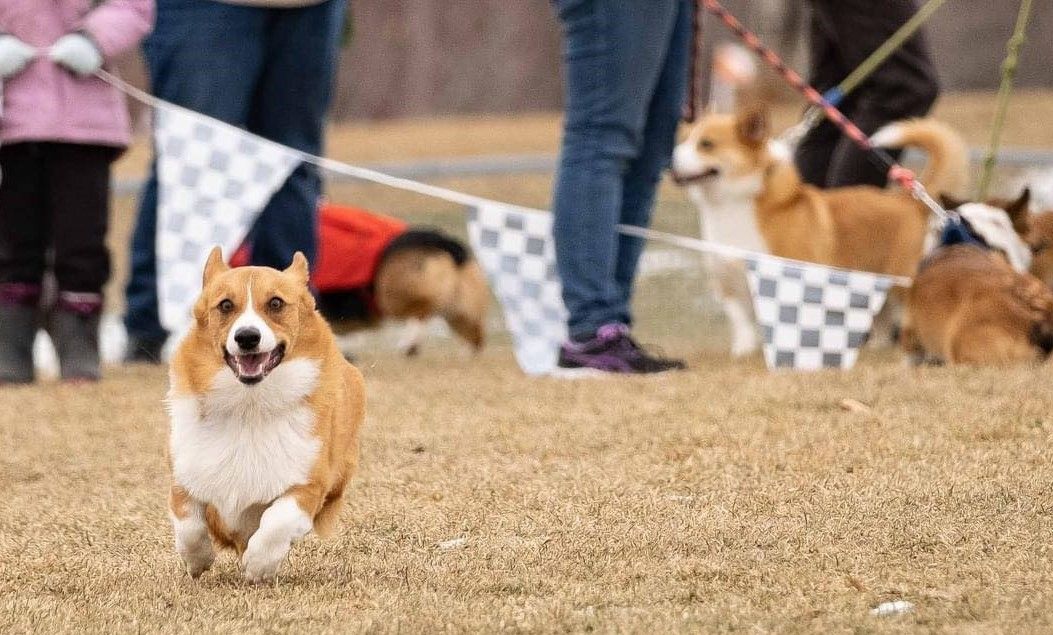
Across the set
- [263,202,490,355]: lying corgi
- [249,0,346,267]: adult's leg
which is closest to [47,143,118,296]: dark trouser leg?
[249,0,346,267]: adult's leg

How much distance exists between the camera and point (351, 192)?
34.9 ft

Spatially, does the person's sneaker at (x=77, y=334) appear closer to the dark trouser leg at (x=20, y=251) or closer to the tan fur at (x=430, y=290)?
the dark trouser leg at (x=20, y=251)

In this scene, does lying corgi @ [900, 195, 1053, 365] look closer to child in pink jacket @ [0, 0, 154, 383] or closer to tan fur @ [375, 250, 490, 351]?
tan fur @ [375, 250, 490, 351]

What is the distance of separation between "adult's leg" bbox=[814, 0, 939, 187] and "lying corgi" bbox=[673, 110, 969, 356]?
→ 0.11m

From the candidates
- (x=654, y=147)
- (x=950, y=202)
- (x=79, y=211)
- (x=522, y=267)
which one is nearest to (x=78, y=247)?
(x=79, y=211)

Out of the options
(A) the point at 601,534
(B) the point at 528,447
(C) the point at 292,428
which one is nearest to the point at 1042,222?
(B) the point at 528,447

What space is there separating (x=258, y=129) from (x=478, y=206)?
66 centimetres

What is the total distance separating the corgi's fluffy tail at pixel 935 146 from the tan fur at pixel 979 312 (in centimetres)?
65

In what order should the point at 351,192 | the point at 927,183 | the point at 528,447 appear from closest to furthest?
the point at 528,447 → the point at 927,183 → the point at 351,192

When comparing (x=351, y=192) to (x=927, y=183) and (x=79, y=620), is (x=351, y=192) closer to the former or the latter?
(x=927, y=183)

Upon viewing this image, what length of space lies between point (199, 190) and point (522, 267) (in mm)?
913

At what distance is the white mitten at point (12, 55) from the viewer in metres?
3.97

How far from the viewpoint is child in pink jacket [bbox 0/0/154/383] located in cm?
402

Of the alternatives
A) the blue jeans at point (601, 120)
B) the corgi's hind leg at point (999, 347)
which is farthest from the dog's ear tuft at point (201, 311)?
the corgi's hind leg at point (999, 347)
